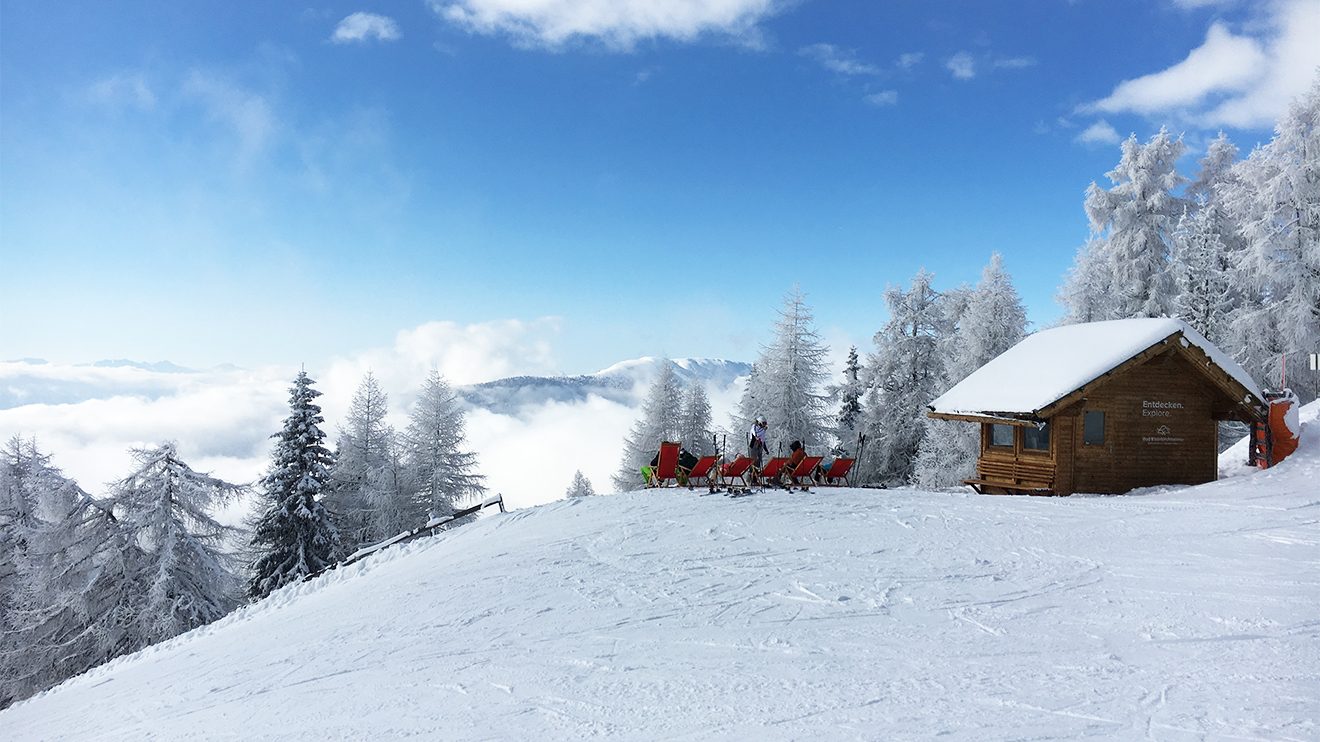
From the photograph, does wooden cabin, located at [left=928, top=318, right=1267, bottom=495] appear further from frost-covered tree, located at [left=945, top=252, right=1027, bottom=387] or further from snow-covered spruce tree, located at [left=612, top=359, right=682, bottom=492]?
snow-covered spruce tree, located at [left=612, top=359, right=682, bottom=492]

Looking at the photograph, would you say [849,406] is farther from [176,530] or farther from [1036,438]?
[176,530]

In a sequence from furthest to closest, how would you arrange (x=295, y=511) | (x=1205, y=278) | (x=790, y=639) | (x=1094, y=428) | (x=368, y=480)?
(x=368, y=480) < (x=1205, y=278) < (x=295, y=511) < (x=1094, y=428) < (x=790, y=639)

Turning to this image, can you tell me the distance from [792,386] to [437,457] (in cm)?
1655

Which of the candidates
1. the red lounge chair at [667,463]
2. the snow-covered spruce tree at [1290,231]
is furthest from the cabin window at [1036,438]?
the snow-covered spruce tree at [1290,231]

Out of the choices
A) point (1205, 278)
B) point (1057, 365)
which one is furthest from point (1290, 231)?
point (1057, 365)

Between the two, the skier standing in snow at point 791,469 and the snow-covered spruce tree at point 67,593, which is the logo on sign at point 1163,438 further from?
the snow-covered spruce tree at point 67,593

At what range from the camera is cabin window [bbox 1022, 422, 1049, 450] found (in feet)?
63.4

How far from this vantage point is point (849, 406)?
38.3 m

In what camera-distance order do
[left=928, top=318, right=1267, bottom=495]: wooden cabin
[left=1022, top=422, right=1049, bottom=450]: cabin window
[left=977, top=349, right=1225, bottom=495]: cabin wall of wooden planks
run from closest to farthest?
[left=928, top=318, right=1267, bottom=495]: wooden cabin
[left=977, top=349, right=1225, bottom=495]: cabin wall of wooden planks
[left=1022, top=422, right=1049, bottom=450]: cabin window

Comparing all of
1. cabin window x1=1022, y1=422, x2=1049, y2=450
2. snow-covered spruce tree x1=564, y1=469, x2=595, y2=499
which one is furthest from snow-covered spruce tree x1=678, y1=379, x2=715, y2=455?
cabin window x1=1022, y1=422, x2=1049, y2=450

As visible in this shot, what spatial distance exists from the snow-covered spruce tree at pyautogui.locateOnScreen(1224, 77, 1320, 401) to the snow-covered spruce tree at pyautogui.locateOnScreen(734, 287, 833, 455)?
16152 mm

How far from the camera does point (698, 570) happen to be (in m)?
10.9

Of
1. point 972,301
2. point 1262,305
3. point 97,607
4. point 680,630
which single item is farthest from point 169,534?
point 1262,305

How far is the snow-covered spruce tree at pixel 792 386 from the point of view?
32938 mm
